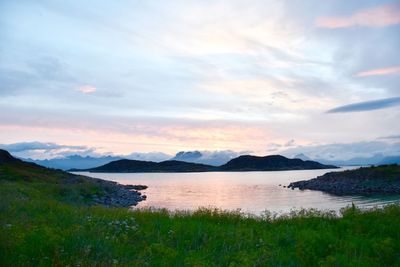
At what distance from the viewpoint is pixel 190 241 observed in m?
12.9

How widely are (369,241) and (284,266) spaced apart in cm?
418

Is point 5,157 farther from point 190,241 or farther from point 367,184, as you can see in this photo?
point 190,241

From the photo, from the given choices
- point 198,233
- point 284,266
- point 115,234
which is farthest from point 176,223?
point 284,266

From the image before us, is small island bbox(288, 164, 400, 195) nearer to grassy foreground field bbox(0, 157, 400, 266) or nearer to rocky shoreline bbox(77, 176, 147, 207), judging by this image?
rocky shoreline bbox(77, 176, 147, 207)

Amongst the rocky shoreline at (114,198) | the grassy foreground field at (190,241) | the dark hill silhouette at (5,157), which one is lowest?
the rocky shoreline at (114,198)

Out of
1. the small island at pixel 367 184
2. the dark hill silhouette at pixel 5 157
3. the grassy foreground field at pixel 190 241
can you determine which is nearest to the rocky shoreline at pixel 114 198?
the grassy foreground field at pixel 190 241

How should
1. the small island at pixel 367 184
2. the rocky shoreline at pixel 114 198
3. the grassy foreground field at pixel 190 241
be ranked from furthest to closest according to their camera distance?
the small island at pixel 367 184
the rocky shoreline at pixel 114 198
the grassy foreground field at pixel 190 241

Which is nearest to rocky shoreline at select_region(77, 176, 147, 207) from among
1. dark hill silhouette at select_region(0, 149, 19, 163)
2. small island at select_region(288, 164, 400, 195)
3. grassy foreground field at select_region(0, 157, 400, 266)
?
grassy foreground field at select_region(0, 157, 400, 266)

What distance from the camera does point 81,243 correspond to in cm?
1080

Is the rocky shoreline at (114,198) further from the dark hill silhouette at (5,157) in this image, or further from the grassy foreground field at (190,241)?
the dark hill silhouette at (5,157)

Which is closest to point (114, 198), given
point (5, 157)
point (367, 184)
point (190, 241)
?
point (190, 241)

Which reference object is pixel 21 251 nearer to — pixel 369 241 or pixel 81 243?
pixel 81 243

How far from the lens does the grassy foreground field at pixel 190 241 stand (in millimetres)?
10125

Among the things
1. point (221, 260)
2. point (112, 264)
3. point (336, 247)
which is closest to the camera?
point (112, 264)
